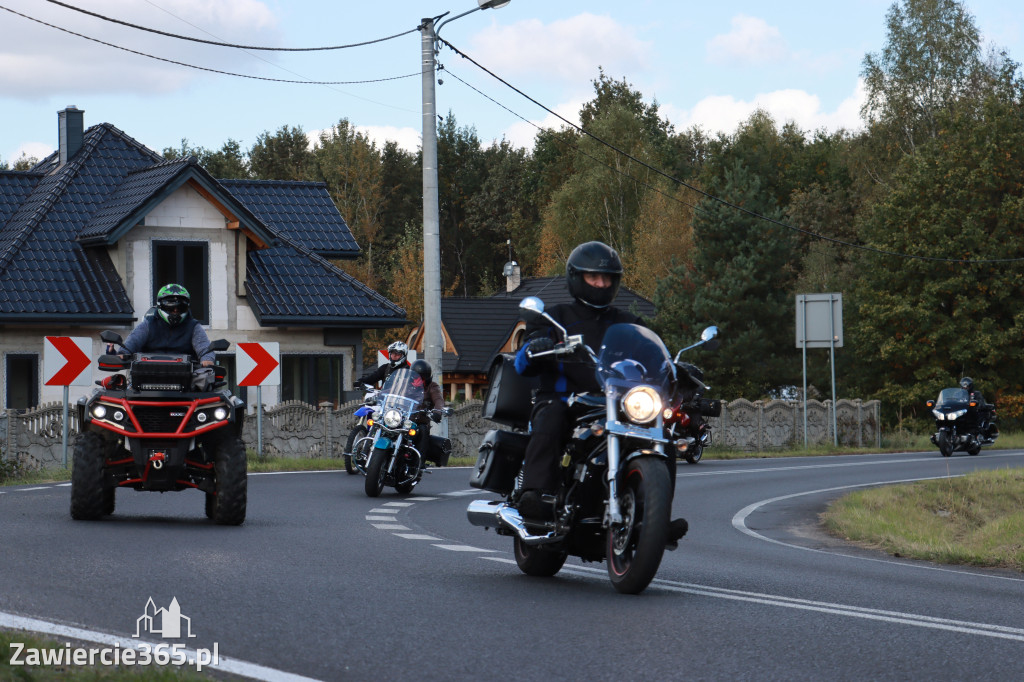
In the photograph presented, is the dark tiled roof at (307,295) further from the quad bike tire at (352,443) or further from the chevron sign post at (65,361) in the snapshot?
the chevron sign post at (65,361)

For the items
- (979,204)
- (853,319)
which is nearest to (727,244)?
(853,319)

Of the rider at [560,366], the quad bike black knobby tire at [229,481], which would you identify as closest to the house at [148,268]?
the quad bike black knobby tire at [229,481]

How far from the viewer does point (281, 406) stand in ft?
97.2

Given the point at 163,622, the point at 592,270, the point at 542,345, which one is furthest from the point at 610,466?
the point at 163,622

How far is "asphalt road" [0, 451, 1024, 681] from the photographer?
6086 millimetres

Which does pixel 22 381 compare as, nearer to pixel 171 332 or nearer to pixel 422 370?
pixel 422 370

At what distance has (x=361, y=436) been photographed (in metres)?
21.0

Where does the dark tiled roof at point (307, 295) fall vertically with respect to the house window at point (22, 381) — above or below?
above

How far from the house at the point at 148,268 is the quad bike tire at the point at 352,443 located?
11739 mm

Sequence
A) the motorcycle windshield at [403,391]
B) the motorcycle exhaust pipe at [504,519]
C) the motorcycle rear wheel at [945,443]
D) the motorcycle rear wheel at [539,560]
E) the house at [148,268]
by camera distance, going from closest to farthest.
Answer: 1. the motorcycle exhaust pipe at [504,519]
2. the motorcycle rear wheel at [539,560]
3. the motorcycle windshield at [403,391]
4. the house at [148,268]
5. the motorcycle rear wheel at [945,443]

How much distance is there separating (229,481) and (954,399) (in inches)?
1018

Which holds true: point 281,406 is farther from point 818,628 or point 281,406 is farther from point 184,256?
point 818,628

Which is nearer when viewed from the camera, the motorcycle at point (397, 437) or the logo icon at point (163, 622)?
the logo icon at point (163, 622)

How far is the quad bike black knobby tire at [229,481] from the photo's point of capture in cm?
1254
